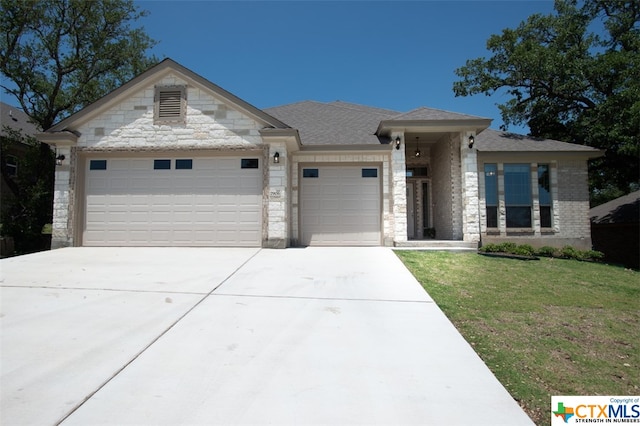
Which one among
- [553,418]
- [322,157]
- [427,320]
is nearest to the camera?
[553,418]

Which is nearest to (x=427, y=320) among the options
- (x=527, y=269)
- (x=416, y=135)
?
(x=527, y=269)

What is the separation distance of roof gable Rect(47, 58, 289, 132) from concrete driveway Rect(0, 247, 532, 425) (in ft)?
19.5

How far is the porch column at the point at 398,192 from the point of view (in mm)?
11031

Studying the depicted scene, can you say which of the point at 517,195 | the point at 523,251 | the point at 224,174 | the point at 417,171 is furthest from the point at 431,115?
the point at 224,174

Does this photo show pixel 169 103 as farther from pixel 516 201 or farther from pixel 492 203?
pixel 516 201

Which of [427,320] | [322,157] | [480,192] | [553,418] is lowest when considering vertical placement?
[553,418]

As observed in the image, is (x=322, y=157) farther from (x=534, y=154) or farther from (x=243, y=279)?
(x=534, y=154)

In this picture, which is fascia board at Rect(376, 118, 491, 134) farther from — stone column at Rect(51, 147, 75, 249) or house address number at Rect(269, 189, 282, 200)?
stone column at Rect(51, 147, 75, 249)

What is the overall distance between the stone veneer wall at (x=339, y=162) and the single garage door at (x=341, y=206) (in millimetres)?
194

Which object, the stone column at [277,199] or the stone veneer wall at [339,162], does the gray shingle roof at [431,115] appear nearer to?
the stone veneer wall at [339,162]

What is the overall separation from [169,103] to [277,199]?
15.1 feet

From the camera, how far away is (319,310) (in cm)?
475

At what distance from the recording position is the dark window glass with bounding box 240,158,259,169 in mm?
10633

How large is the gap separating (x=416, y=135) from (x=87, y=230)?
460 inches
